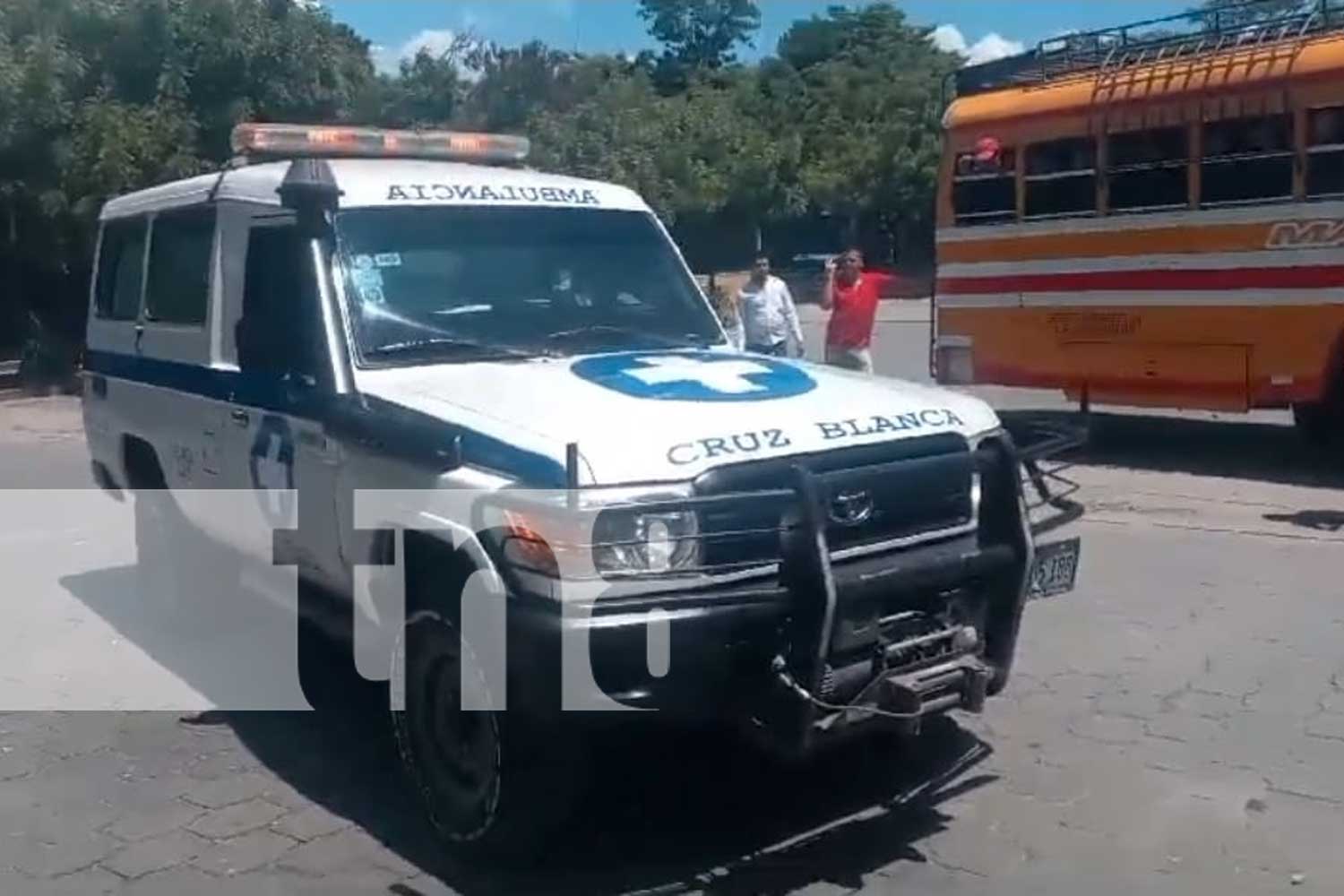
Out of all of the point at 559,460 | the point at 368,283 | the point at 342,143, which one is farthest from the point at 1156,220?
the point at 559,460

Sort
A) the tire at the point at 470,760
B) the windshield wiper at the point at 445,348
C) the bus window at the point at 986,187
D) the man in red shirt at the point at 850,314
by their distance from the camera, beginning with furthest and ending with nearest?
the bus window at the point at 986,187 → the man in red shirt at the point at 850,314 → the windshield wiper at the point at 445,348 → the tire at the point at 470,760

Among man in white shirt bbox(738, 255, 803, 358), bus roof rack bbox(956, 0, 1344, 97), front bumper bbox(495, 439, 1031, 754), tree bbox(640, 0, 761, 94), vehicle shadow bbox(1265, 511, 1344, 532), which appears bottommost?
vehicle shadow bbox(1265, 511, 1344, 532)

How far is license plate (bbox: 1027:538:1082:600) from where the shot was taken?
232 inches

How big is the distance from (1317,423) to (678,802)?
9.34 m

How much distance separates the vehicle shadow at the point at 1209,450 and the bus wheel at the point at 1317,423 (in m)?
0.12

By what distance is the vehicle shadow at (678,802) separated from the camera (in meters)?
5.47

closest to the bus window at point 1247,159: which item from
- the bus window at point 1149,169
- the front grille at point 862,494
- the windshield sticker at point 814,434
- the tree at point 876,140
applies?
the bus window at point 1149,169

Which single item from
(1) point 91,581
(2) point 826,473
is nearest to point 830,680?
(2) point 826,473

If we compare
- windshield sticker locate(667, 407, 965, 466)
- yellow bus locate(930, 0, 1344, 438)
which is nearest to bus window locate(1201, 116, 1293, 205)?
yellow bus locate(930, 0, 1344, 438)

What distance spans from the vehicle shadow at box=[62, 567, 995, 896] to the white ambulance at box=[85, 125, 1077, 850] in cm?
29

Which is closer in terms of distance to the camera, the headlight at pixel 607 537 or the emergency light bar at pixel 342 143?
the headlight at pixel 607 537

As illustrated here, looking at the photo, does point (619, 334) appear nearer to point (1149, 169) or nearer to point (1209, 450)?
point (1149, 169)

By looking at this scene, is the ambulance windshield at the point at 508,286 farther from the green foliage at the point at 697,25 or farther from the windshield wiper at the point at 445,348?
the green foliage at the point at 697,25

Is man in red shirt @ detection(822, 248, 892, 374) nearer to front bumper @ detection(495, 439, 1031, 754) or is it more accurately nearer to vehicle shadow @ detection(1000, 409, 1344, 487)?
vehicle shadow @ detection(1000, 409, 1344, 487)
